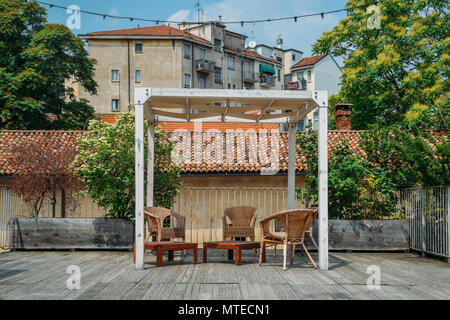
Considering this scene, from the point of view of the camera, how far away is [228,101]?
822 cm

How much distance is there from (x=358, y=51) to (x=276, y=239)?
701 inches

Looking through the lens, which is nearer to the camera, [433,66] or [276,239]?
[276,239]

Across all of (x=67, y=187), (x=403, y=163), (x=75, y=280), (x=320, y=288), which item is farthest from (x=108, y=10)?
(x=320, y=288)

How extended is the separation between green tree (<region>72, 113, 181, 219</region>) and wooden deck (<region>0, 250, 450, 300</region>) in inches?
54.5

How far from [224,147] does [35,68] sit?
1313 centimetres

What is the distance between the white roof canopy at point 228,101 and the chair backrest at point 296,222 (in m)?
1.77

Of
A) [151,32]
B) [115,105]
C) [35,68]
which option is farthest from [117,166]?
[151,32]

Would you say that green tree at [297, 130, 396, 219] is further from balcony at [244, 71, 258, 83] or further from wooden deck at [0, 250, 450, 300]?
balcony at [244, 71, 258, 83]

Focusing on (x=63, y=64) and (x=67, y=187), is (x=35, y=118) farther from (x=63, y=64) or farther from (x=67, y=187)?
(x=67, y=187)

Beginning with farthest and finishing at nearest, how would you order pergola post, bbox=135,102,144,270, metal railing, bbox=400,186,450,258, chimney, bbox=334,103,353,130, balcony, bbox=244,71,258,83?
1. balcony, bbox=244,71,258,83
2. chimney, bbox=334,103,353,130
3. metal railing, bbox=400,186,450,258
4. pergola post, bbox=135,102,144,270

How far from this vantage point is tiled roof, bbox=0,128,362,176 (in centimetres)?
1445

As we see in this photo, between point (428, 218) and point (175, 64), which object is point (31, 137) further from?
point (175, 64)

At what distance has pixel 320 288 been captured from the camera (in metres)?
5.95

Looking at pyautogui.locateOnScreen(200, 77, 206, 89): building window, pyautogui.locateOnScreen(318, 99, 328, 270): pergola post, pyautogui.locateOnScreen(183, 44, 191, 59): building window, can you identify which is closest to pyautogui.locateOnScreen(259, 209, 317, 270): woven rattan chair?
pyautogui.locateOnScreen(318, 99, 328, 270): pergola post
